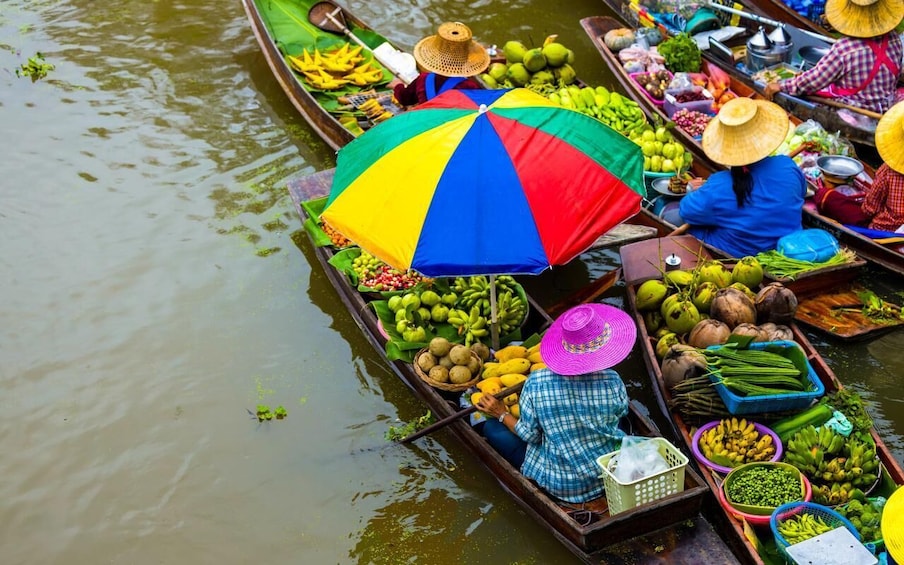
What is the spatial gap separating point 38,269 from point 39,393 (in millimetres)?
1484

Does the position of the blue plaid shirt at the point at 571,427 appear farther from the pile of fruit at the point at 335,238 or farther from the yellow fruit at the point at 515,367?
the pile of fruit at the point at 335,238

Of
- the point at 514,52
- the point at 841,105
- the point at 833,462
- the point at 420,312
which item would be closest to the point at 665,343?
the point at 833,462

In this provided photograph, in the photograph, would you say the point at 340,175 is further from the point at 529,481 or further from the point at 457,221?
the point at 529,481

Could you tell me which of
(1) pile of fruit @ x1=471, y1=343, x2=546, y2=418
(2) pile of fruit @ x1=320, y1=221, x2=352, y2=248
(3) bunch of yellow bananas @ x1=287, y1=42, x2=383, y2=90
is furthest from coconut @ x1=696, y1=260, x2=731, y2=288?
(3) bunch of yellow bananas @ x1=287, y1=42, x2=383, y2=90

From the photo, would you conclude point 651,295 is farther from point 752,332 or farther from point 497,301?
point 497,301

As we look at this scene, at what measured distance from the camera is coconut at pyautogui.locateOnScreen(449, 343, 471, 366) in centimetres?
500

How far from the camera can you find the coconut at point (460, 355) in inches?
197

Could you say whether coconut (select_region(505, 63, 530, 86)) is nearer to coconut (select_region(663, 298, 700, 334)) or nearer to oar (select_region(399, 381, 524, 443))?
coconut (select_region(663, 298, 700, 334))

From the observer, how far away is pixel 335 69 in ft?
27.5

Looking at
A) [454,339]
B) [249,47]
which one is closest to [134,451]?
[454,339]

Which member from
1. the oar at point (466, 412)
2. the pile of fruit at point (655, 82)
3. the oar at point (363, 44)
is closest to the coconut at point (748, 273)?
the oar at point (466, 412)

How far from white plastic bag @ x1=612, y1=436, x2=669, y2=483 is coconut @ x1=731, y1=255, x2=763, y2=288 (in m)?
1.77

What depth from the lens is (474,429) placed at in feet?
15.8

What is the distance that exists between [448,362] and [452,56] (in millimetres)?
2822
